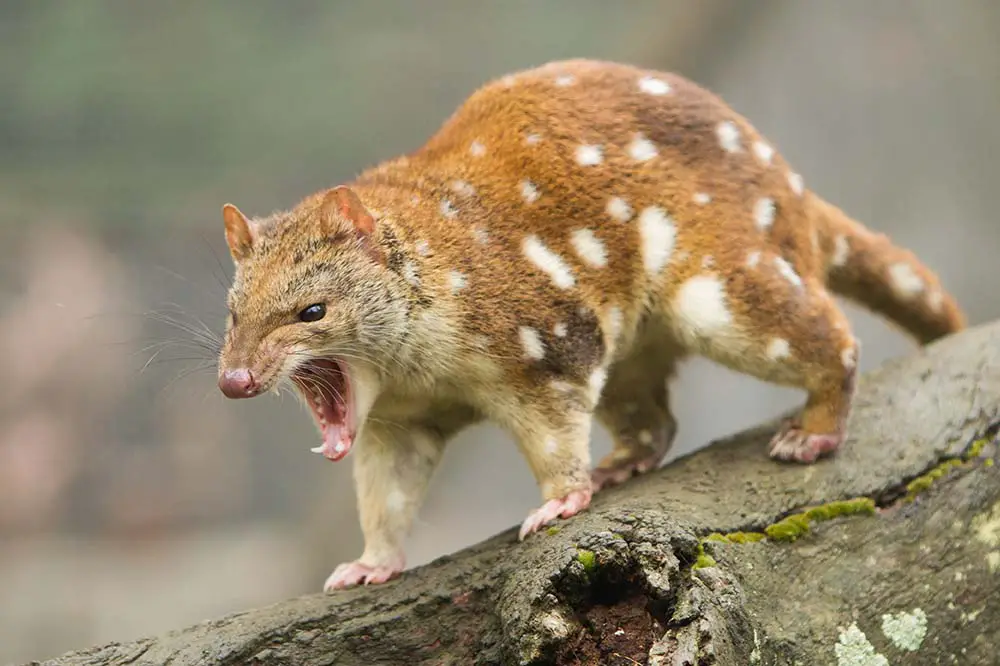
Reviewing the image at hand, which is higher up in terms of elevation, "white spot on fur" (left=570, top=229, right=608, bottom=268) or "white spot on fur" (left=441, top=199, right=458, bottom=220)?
"white spot on fur" (left=441, top=199, right=458, bottom=220)

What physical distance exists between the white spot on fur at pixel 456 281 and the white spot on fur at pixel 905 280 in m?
1.95

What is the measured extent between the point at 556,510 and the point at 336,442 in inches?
29.0

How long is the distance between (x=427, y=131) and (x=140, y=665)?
564cm

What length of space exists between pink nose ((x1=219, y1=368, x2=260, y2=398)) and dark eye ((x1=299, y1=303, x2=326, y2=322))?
0.92ft

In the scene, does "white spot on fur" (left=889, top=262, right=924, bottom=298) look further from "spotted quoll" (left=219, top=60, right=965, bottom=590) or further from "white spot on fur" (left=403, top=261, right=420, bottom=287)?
"white spot on fur" (left=403, top=261, right=420, bottom=287)

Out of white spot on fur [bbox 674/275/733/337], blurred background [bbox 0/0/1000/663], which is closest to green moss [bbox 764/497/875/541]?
white spot on fur [bbox 674/275/733/337]

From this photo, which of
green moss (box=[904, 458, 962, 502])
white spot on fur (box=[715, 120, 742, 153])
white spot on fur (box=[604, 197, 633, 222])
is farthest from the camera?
white spot on fur (box=[715, 120, 742, 153])

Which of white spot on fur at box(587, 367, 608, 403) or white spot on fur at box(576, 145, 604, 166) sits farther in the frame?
white spot on fur at box(576, 145, 604, 166)

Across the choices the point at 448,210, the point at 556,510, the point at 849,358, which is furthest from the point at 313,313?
the point at 849,358

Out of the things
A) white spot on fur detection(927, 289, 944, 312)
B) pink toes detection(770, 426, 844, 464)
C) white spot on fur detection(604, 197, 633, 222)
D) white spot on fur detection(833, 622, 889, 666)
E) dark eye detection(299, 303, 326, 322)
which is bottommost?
white spot on fur detection(833, 622, 889, 666)

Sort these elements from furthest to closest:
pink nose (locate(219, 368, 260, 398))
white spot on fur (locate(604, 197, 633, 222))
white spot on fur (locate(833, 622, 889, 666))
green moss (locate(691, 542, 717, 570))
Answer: white spot on fur (locate(604, 197, 633, 222)), pink nose (locate(219, 368, 260, 398)), white spot on fur (locate(833, 622, 889, 666)), green moss (locate(691, 542, 717, 570))

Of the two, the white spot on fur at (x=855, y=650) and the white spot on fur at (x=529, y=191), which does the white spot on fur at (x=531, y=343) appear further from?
the white spot on fur at (x=855, y=650)

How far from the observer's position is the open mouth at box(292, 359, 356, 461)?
3420 mm

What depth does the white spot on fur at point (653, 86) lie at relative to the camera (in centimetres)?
403
